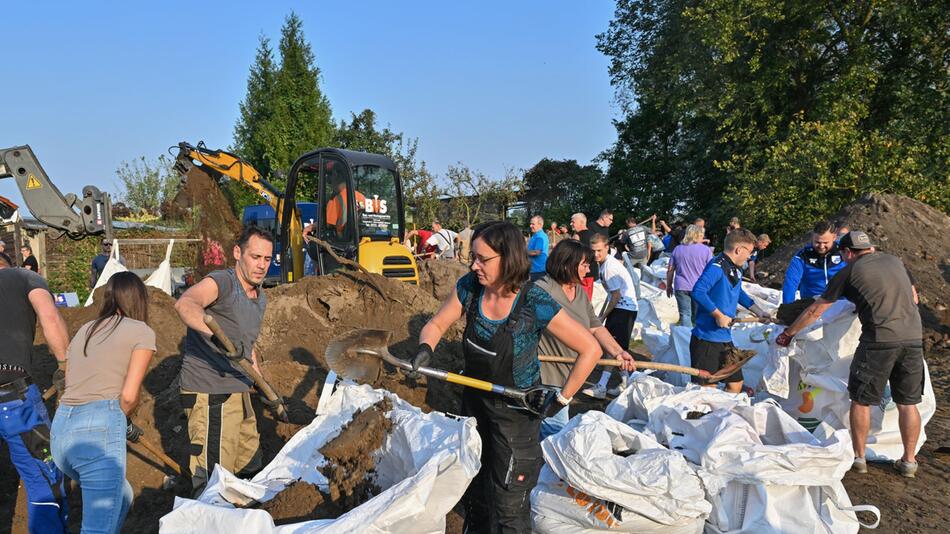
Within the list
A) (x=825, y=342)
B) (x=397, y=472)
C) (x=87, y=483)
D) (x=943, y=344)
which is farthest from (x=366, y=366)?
(x=943, y=344)

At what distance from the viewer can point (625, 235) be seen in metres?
11.9

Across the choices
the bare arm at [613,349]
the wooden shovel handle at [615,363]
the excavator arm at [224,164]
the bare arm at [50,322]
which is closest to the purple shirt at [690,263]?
the wooden shovel handle at [615,363]

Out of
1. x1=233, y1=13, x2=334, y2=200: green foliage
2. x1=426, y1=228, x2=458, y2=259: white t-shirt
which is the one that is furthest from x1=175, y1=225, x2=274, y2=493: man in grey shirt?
x1=233, y1=13, x2=334, y2=200: green foliage

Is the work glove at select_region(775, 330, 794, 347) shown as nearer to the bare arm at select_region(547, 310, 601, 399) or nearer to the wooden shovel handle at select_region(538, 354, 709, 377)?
the wooden shovel handle at select_region(538, 354, 709, 377)

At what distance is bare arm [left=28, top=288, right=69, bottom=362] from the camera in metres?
3.15

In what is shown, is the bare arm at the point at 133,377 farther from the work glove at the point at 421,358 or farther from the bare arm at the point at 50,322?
the work glove at the point at 421,358

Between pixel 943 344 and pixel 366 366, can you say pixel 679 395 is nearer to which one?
pixel 366 366

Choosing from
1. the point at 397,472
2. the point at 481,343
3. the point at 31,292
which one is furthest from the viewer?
the point at 31,292

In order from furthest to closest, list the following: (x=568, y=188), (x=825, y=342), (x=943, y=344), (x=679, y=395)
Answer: (x=568, y=188) < (x=943, y=344) < (x=825, y=342) < (x=679, y=395)

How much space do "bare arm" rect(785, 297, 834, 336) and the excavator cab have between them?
4.81 m

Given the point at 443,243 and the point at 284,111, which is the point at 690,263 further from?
the point at 284,111

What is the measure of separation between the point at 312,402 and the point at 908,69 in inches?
627

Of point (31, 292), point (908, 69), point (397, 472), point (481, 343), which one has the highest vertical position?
point (908, 69)

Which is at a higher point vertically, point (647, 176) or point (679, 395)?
point (647, 176)
